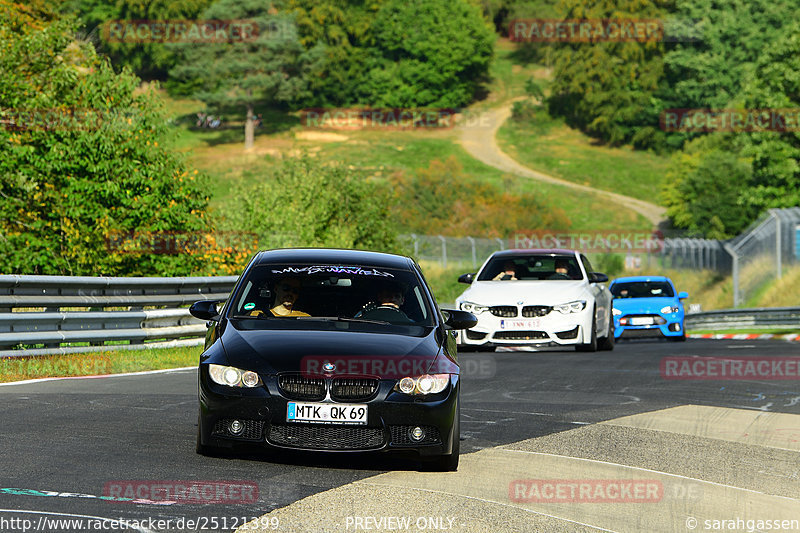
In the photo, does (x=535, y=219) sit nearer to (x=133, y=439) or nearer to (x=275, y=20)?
(x=275, y=20)

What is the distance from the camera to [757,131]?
6212cm

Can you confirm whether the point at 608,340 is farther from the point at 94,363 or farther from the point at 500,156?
the point at 500,156

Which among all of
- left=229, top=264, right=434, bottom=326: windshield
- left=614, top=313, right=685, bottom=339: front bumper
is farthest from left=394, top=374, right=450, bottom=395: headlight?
left=614, top=313, right=685, bottom=339: front bumper

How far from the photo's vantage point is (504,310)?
58.7 feet

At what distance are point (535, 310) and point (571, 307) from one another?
535mm

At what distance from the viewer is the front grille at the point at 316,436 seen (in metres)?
7.41

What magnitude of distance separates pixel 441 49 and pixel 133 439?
117 meters

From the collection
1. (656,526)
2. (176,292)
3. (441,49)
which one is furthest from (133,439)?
(441,49)

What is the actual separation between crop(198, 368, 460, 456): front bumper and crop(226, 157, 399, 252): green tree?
2285 cm

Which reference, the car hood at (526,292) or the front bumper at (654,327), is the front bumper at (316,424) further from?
the front bumper at (654,327)

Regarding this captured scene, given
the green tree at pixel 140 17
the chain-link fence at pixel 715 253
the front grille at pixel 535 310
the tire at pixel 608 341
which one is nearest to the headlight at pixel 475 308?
the front grille at pixel 535 310

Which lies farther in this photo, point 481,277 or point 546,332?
point 481,277

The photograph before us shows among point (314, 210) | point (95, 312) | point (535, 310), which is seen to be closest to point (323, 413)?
point (95, 312)

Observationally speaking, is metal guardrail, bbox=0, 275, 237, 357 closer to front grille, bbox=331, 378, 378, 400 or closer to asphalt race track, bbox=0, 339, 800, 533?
asphalt race track, bbox=0, 339, 800, 533
